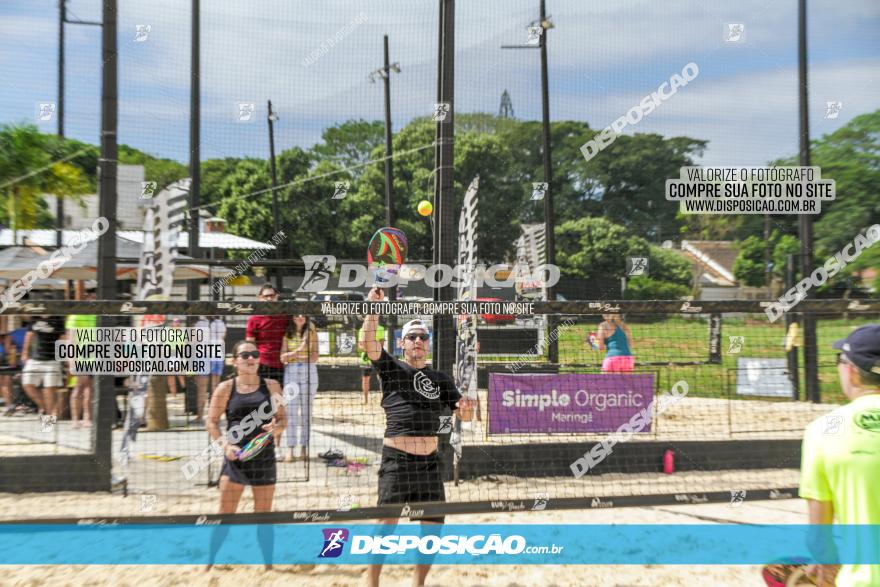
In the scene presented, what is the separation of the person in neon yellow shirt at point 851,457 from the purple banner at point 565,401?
493 cm

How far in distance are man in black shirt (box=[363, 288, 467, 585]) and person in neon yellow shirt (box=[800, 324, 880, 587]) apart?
8.27 ft

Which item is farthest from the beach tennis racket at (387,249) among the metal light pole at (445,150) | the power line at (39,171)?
the power line at (39,171)

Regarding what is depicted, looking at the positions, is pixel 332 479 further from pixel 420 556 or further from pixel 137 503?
pixel 420 556

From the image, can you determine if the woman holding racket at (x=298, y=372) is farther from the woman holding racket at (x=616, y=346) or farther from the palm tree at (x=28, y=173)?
the palm tree at (x=28, y=173)

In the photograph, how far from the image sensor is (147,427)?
29.4 feet

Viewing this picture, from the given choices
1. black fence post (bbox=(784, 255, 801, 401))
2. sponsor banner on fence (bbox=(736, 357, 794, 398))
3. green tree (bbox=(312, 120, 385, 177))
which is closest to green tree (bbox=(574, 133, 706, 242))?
green tree (bbox=(312, 120, 385, 177))

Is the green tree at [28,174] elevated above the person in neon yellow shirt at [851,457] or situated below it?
above

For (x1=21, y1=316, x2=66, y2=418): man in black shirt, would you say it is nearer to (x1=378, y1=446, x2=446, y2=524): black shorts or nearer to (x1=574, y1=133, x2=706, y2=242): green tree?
(x1=378, y1=446, x2=446, y2=524): black shorts

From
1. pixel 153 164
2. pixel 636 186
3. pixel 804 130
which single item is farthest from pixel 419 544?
pixel 636 186

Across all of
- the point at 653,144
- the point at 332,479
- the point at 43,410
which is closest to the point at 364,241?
the point at 653,144

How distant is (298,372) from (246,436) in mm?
2264

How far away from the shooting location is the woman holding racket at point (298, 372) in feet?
23.0

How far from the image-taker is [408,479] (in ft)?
15.4

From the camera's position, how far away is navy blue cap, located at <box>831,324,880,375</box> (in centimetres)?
264
